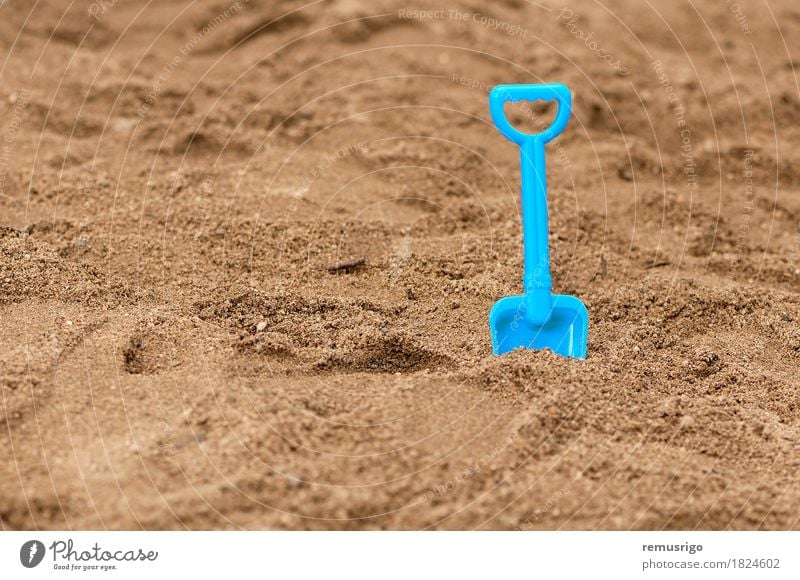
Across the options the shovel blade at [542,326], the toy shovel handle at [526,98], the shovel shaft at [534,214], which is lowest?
the shovel blade at [542,326]

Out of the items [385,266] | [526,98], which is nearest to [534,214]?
[526,98]

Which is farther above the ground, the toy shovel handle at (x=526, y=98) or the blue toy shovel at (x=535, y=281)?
the toy shovel handle at (x=526, y=98)

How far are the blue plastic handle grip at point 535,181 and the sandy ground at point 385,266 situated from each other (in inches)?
7.3

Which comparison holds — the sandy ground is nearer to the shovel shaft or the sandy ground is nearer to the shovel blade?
the shovel blade

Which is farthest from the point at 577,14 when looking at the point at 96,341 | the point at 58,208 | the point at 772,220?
the point at 96,341

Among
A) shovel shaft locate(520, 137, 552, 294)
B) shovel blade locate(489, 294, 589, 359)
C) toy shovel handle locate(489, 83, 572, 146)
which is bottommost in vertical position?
shovel blade locate(489, 294, 589, 359)

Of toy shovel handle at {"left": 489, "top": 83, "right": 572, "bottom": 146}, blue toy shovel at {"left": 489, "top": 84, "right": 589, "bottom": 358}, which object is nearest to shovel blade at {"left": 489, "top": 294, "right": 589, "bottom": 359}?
blue toy shovel at {"left": 489, "top": 84, "right": 589, "bottom": 358}

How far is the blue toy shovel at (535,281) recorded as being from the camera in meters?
2.20

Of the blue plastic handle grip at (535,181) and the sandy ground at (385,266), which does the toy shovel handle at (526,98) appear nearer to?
the blue plastic handle grip at (535,181)

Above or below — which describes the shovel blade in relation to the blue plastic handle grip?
below

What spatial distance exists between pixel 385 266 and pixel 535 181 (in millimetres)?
507

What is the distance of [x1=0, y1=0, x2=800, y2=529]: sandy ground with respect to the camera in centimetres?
170

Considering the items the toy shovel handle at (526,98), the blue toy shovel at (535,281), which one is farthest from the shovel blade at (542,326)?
the toy shovel handle at (526,98)
